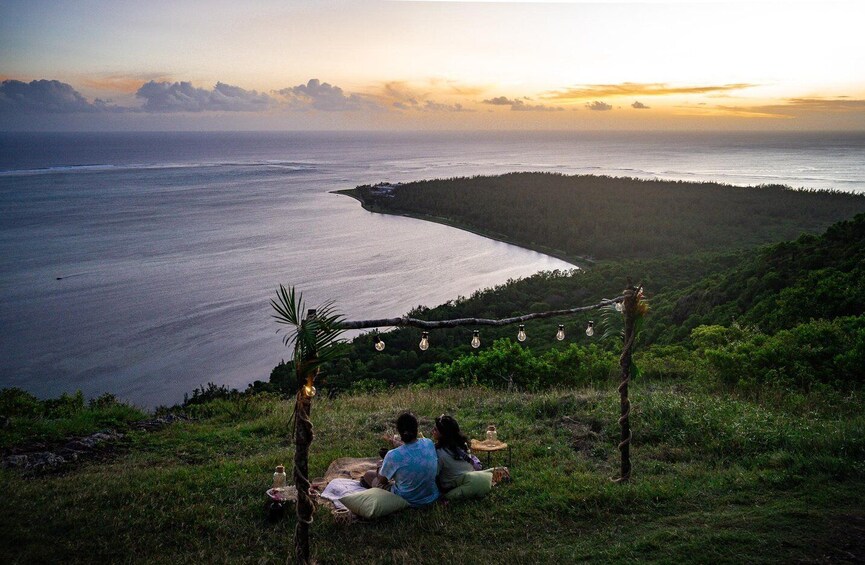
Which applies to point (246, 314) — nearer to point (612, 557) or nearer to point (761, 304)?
point (761, 304)

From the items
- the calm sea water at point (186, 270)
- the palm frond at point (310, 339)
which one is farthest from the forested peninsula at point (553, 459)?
the calm sea water at point (186, 270)

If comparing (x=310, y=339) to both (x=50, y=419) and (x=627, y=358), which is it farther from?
(x=50, y=419)

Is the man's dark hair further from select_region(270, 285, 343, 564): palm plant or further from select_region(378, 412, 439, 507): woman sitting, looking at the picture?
select_region(270, 285, 343, 564): palm plant

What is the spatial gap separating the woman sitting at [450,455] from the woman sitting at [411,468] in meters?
0.27

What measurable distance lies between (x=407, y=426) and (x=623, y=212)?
7757 cm

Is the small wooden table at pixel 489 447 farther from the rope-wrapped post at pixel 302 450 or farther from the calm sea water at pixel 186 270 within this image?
the calm sea water at pixel 186 270

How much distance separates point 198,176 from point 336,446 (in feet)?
475

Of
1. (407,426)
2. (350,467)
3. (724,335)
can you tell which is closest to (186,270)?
(724,335)

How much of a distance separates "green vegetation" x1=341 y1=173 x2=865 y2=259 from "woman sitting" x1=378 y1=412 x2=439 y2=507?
57552 mm

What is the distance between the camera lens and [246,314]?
40.7m

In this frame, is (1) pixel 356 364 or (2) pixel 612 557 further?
(1) pixel 356 364

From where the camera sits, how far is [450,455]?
6.42m

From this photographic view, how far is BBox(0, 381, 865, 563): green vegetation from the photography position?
5.04 m

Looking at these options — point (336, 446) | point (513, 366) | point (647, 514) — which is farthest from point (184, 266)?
point (647, 514)
